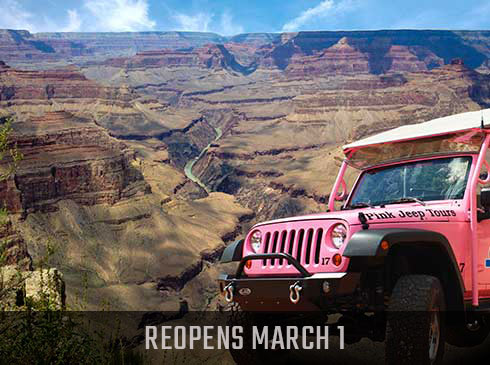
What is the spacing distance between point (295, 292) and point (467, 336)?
3674 millimetres

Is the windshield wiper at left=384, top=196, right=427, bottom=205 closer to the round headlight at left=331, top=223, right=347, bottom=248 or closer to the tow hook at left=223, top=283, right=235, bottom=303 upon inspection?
the round headlight at left=331, top=223, right=347, bottom=248

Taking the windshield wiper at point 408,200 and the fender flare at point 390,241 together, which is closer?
the fender flare at point 390,241

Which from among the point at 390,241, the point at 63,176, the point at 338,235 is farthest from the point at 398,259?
the point at 63,176

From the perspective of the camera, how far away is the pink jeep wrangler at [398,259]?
667cm

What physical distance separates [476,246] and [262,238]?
278cm

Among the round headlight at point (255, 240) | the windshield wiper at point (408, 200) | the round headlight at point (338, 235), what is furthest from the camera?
the round headlight at point (255, 240)

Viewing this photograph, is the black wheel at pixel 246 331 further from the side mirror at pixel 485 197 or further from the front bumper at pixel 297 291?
the side mirror at pixel 485 197

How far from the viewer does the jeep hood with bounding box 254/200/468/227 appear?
733 centimetres

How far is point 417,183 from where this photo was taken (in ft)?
27.7

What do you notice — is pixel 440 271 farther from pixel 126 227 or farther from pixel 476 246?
pixel 126 227

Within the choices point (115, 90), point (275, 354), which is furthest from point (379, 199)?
point (115, 90)

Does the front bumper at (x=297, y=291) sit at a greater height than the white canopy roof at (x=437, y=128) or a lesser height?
lesser

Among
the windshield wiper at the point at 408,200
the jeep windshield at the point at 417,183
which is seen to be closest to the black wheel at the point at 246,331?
the jeep windshield at the point at 417,183

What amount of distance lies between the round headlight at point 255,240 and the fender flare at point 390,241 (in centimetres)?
161
